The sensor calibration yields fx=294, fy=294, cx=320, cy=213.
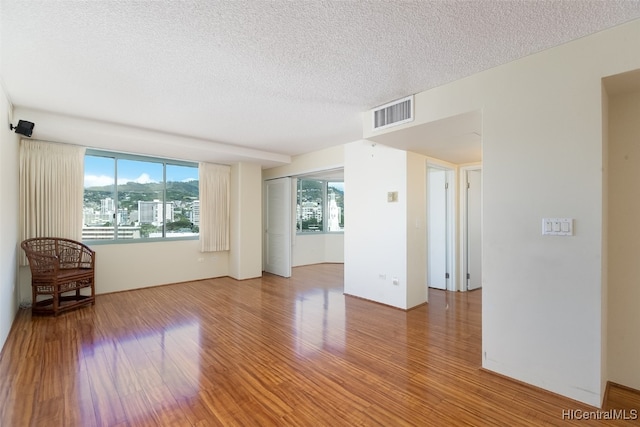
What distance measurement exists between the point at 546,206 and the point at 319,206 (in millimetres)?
6143

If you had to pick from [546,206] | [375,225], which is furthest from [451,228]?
[546,206]

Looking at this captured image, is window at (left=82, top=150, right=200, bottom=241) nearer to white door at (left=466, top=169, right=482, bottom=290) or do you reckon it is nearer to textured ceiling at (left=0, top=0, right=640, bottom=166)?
textured ceiling at (left=0, top=0, right=640, bottom=166)

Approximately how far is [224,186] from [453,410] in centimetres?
541

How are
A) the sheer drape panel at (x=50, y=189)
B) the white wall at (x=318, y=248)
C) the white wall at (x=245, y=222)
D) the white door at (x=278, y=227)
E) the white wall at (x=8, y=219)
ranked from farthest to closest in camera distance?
the white wall at (x=318, y=248) < the white door at (x=278, y=227) < the white wall at (x=245, y=222) < the sheer drape panel at (x=50, y=189) < the white wall at (x=8, y=219)

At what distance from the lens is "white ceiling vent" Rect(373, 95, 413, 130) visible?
2.95 metres

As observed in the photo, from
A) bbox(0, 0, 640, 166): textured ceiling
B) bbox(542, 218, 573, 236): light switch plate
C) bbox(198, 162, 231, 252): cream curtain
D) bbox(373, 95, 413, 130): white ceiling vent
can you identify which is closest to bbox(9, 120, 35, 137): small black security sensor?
bbox(0, 0, 640, 166): textured ceiling

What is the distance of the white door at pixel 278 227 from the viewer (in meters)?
6.26

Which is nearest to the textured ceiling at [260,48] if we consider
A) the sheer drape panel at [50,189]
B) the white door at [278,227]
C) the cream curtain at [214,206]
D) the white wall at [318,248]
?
the sheer drape panel at [50,189]

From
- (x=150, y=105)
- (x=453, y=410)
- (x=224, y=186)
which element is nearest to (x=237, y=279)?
(x=224, y=186)

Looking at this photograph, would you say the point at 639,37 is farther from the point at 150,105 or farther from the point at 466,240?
the point at 150,105

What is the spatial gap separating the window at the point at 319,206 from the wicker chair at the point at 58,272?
450 centimetres

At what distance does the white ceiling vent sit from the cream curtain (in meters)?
3.87

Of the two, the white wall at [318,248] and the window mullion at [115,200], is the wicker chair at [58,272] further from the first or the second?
the white wall at [318,248]

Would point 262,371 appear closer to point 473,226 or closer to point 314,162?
point 314,162
